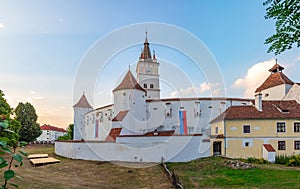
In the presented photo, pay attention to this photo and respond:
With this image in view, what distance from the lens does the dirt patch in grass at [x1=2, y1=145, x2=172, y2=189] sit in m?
11.8

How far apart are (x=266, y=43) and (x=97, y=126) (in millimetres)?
39669

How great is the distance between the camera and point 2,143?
158 cm

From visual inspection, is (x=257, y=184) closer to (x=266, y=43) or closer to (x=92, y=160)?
(x=266, y=43)

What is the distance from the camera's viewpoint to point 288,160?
63.8 feet

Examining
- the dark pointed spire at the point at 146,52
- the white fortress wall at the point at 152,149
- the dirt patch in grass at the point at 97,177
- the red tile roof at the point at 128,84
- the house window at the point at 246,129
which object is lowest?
the dirt patch in grass at the point at 97,177

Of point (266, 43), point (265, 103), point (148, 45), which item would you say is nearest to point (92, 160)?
point (265, 103)

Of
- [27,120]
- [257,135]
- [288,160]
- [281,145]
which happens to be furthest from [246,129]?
[27,120]

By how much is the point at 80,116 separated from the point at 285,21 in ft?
152

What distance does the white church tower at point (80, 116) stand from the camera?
46.0 metres

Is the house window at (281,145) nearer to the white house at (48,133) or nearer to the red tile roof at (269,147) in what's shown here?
the red tile roof at (269,147)

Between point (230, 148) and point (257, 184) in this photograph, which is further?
point (230, 148)

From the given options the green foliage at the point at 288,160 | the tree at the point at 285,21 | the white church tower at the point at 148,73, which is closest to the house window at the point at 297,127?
the green foliage at the point at 288,160

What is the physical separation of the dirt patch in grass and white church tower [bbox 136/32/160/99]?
29.5 meters

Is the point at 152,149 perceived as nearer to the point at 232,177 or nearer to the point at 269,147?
the point at 232,177
